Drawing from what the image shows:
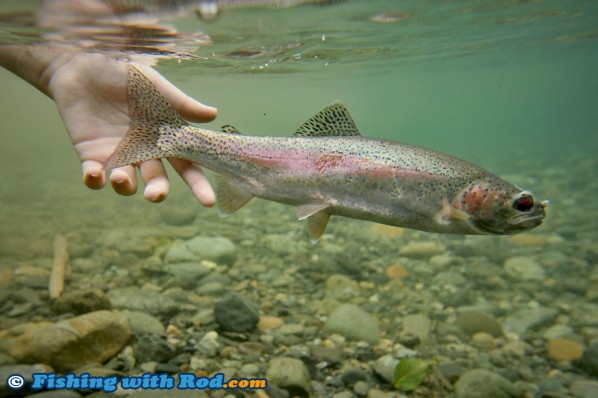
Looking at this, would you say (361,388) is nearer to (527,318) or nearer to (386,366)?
(386,366)

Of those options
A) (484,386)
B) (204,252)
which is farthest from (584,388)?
(204,252)

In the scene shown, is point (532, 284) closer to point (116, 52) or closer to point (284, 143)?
point (284, 143)

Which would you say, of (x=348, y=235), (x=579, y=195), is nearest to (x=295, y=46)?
(x=348, y=235)

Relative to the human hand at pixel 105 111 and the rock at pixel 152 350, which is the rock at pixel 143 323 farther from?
the human hand at pixel 105 111

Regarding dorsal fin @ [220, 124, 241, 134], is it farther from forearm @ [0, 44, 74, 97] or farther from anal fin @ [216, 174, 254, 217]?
forearm @ [0, 44, 74, 97]

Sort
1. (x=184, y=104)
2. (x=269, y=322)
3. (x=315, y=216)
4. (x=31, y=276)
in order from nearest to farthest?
(x=315, y=216), (x=184, y=104), (x=269, y=322), (x=31, y=276)

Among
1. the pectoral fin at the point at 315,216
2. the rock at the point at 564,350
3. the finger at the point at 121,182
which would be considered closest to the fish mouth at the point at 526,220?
the pectoral fin at the point at 315,216

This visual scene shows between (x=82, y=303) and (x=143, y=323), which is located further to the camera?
(x=82, y=303)
